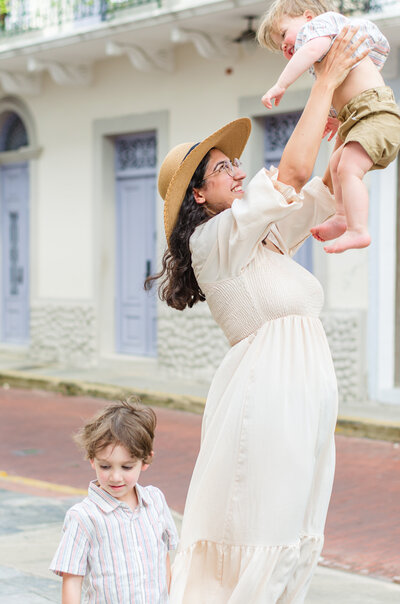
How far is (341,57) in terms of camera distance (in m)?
2.88

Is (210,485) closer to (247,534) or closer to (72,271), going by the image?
(247,534)

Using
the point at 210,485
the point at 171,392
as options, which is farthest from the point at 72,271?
the point at 210,485

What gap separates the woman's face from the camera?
321 cm

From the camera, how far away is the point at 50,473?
823cm

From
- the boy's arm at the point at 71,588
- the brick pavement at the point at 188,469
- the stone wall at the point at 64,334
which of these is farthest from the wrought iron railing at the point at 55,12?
the boy's arm at the point at 71,588

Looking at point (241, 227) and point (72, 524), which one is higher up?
point (241, 227)

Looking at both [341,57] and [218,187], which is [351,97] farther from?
[218,187]

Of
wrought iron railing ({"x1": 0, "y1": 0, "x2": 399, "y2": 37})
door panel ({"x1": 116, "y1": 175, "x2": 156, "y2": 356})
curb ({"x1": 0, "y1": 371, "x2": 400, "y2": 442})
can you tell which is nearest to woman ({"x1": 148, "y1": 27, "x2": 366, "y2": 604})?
curb ({"x1": 0, "y1": 371, "x2": 400, "y2": 442})

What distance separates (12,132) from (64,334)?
3626 millimetres

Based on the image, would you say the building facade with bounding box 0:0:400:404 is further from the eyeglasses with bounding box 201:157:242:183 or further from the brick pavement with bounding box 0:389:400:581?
the eyeglasses with bounding box 201:157:242:183

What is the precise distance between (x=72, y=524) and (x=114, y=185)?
12263mm

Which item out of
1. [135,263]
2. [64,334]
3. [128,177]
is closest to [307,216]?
[135,263]

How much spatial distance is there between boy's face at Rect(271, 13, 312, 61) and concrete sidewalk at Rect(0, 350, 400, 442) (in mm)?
7240

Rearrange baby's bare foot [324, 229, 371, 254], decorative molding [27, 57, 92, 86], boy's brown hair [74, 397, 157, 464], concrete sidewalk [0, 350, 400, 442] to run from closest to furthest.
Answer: baby's bare foot [324, 229, 371, 254] → boy's brown hair [74, 397, 157, 464] → concrete sidewalk [0, 350, 400, 442] → decorative molding [27, 57, 92, 86]
